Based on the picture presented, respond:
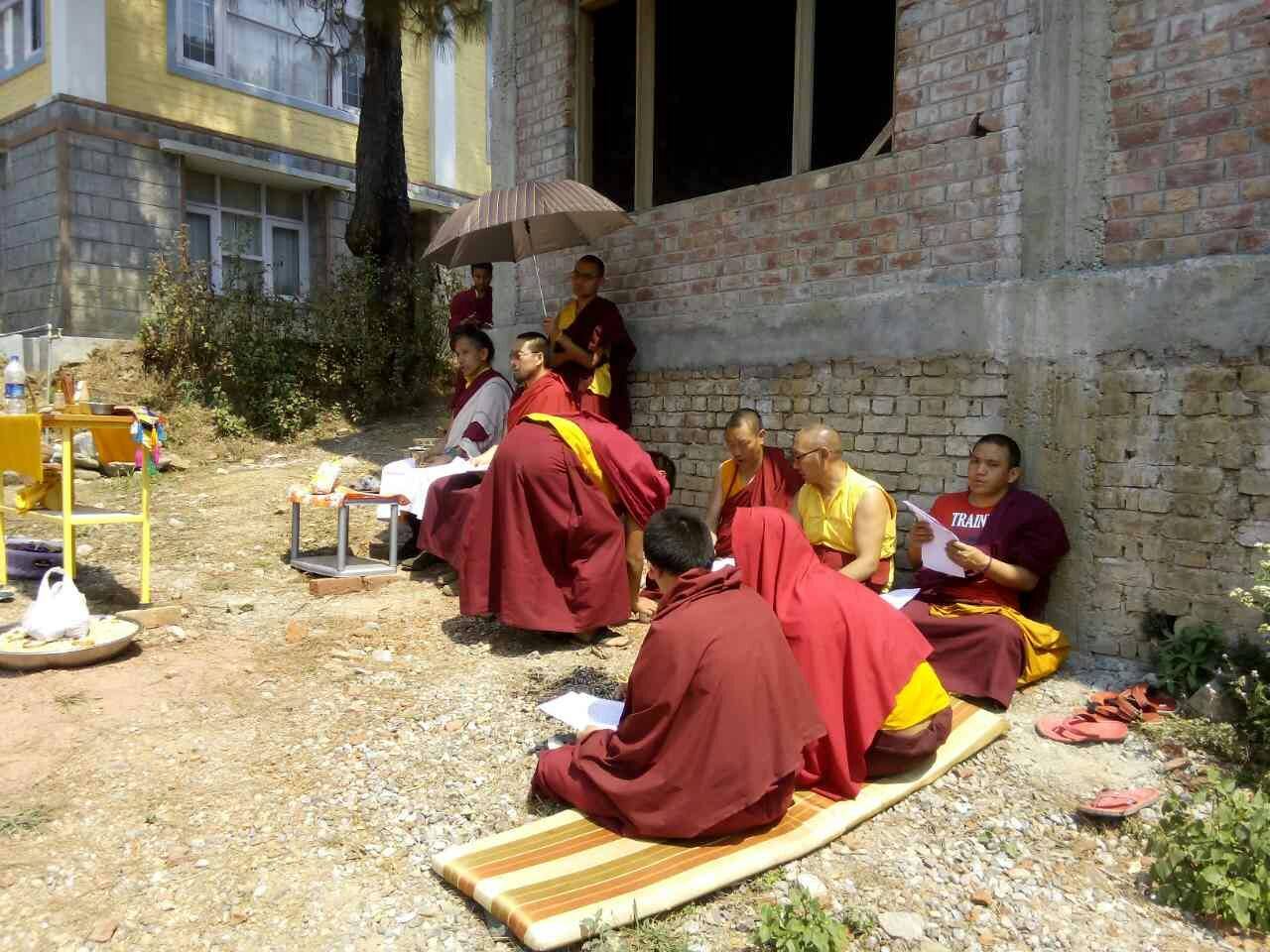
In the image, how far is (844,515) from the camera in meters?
4.93

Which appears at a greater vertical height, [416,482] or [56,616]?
[416,482]

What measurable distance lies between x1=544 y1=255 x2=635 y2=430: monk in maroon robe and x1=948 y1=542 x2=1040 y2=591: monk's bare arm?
2.87m

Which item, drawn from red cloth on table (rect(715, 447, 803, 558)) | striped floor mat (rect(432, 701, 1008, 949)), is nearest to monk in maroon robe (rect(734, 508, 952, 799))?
striped floor mat (rect(432, 701, 1008, 949))

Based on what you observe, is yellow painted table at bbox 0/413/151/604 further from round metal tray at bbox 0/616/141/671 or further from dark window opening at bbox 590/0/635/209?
dark window opening at bbox 590/0/635/209

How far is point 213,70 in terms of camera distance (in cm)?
1300

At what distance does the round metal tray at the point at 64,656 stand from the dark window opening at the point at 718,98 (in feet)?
15.3

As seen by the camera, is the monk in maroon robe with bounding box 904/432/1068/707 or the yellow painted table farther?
the yellow painted table

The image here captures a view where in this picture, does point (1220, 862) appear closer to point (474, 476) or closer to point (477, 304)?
point (474, 476)

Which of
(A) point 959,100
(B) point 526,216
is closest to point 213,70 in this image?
(B) point 526,216

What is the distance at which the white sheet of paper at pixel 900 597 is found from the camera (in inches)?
183

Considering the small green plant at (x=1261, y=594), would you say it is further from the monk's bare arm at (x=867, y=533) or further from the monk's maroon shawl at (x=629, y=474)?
the monk's maroon shawl at (x=629, y=474)

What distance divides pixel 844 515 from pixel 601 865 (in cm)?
A: 252

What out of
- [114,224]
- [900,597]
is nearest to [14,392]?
[900,597]

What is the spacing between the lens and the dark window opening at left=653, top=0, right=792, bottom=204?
22.3 ft
